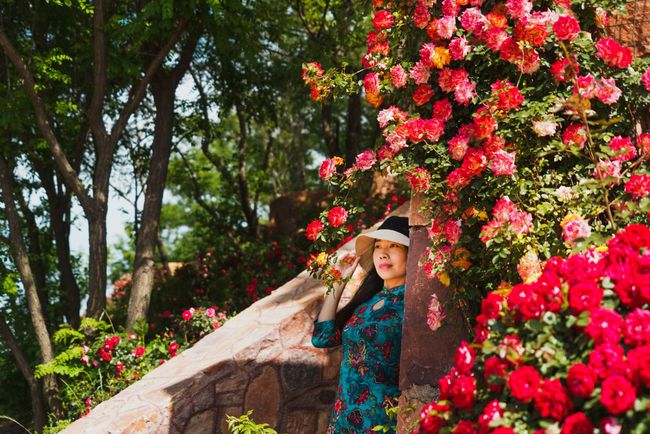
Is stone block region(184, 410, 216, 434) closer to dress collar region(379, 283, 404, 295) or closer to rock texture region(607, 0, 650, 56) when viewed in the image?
dress collar region(379, 283, 404, 295)

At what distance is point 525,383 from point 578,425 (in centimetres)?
18

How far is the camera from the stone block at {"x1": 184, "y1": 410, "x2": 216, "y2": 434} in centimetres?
461

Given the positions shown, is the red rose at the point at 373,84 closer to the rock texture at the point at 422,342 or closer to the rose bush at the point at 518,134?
the rose bush at the point at 518,134

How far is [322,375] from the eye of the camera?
4.80m

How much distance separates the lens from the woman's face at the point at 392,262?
3.72 meters

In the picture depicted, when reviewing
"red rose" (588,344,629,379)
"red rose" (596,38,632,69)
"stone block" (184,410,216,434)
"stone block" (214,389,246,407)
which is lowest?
"stone block" (184,410,216,434)

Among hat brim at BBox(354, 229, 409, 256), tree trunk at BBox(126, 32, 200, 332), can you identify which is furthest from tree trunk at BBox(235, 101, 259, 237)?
hat brim at BBox(354, 229, 409, 256)

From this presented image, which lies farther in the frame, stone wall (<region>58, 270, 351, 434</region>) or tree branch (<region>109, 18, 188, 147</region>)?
tree branch (<region>109, 18, 188, 147</region>)

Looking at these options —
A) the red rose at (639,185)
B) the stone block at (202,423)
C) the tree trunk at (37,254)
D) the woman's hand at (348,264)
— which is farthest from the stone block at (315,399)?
the tree trunk at (37,254)

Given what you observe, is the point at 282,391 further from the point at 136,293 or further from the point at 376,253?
the point at 136,293

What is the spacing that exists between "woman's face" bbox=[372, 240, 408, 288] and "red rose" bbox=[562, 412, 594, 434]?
70.1 inches

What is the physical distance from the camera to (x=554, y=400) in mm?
2021

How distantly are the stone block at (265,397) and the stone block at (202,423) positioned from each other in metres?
0.24

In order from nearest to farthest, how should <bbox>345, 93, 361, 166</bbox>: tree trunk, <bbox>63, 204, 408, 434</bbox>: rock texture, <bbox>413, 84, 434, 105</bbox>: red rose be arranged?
1. <bbox>413, 84, 434, 105</bbox>: red rose
2. <bbox>63, 204, 408, 434</bbox>: rock texture
3. <bbox>345, 93, 361, 166</bbox>: tree trunk
